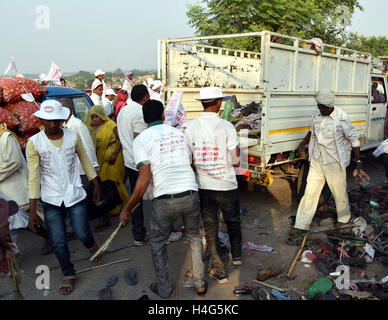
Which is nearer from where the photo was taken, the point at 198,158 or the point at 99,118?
the point at 198,158

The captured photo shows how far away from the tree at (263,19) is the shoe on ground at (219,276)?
39.7ft

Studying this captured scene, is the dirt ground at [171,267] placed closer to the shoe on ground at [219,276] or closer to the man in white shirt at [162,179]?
the shoe on ground at [219,276]

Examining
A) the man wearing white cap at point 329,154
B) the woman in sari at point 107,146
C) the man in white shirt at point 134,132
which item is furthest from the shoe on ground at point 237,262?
the woman in sari at point 107,146

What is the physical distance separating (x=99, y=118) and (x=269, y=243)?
9.50 feet

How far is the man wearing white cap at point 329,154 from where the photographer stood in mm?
4324

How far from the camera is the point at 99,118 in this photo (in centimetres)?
495

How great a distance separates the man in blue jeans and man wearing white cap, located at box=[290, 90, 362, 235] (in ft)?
9.11

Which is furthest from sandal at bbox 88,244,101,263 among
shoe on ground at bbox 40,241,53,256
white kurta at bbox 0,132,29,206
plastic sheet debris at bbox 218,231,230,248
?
plastic sheet debris at bbox 218,231,230,248

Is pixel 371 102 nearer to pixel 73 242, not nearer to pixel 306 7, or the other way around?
pixel 73 242

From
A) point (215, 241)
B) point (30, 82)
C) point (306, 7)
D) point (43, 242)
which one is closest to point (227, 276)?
point (215, 241)

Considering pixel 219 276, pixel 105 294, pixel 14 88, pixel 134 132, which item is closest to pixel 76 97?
pixel 14 88

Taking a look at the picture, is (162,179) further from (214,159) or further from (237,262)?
(237,262)

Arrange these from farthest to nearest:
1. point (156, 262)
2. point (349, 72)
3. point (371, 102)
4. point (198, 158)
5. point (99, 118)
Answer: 1. point (371, 102)
2. point (349, 72)
3. point (99, 118)
4. point (198, 158)
5. point (156, 262)

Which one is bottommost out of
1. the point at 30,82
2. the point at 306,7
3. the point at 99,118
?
the point at 99,118
